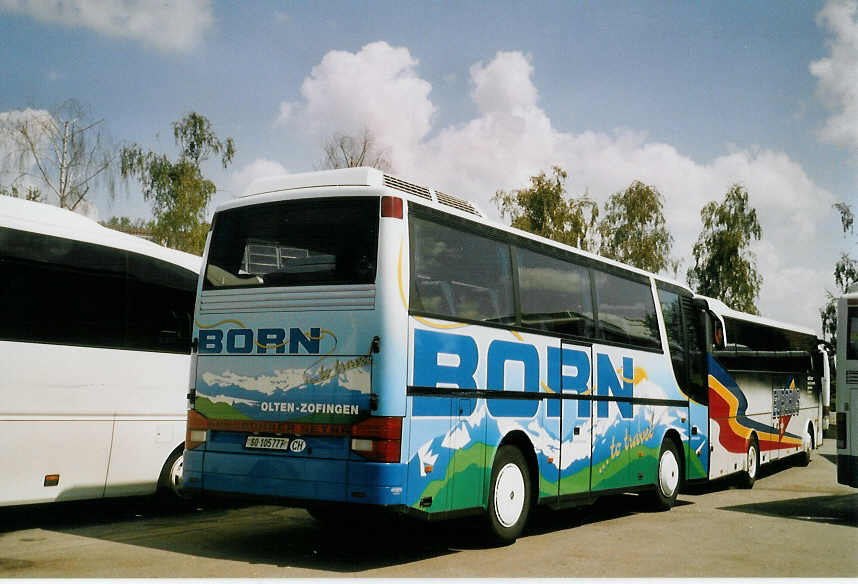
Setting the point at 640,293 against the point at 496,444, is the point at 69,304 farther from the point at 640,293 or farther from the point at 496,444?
the point at 640,293

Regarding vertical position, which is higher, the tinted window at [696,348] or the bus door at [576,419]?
the tinted window at [696,348]

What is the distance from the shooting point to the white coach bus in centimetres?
927

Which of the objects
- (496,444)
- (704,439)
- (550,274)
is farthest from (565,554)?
(704,439)

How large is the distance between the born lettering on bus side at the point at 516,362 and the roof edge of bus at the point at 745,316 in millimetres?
4312

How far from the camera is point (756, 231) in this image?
40156mm

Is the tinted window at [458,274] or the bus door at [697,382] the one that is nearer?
the tinted window at [458,274]

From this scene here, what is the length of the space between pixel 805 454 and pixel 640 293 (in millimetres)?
12294

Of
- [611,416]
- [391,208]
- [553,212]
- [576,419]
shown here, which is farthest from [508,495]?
[553,212]

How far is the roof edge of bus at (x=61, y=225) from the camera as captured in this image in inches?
373

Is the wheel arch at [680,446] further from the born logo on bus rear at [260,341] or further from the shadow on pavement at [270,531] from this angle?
the born logo on bus rear at [260,341]

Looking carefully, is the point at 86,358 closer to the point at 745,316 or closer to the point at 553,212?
the point at 745,316

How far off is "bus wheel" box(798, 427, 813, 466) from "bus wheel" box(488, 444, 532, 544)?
15.0m

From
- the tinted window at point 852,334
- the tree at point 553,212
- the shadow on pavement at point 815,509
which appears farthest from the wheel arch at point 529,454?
the tree at point 553,212

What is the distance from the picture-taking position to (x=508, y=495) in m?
9.55
